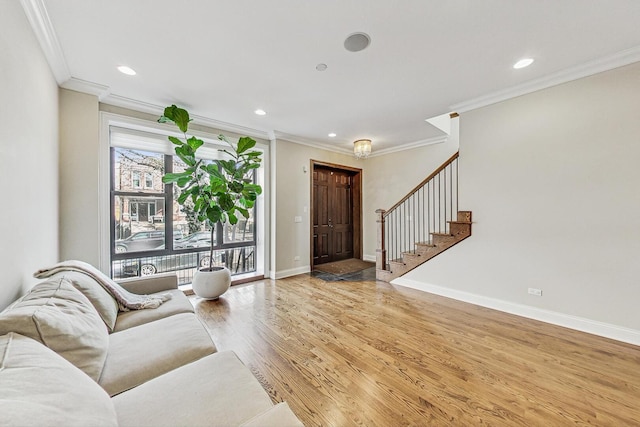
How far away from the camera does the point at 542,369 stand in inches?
78.2

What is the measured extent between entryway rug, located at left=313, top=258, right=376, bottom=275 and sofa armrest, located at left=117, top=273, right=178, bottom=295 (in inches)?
119

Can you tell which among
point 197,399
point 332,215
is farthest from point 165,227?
point 197,399

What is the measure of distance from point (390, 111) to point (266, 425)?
3.69 meters

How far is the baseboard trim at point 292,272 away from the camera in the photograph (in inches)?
180

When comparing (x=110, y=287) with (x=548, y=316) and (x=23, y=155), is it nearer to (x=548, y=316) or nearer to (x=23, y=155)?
(x=23, y=155)

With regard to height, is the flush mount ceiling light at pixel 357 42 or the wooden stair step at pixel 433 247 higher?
the flush mount ceiling light at pixel 357 42

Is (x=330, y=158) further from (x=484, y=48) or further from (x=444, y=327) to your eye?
(x=444, y=327)

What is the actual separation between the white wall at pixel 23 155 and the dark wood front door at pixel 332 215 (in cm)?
393

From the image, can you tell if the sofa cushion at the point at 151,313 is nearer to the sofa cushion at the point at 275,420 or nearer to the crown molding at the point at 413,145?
the sofa cushion at the point at 275,420

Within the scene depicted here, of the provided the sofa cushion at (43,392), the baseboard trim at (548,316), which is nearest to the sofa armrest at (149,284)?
the sofa cushion at (43,392)

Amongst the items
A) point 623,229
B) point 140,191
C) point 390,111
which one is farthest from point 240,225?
point 623,229

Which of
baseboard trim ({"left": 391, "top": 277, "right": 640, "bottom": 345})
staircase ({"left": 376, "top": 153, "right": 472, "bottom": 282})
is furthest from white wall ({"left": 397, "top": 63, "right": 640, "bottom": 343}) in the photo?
staircase ({"left": 376, "top": 153, "right": 472, "bottom": 282})

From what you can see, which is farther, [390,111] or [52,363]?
[390,111]

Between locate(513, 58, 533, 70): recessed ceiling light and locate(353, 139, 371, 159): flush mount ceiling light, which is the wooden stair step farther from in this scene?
locate(353, 139, 371, 159): flush mount ceiling light
